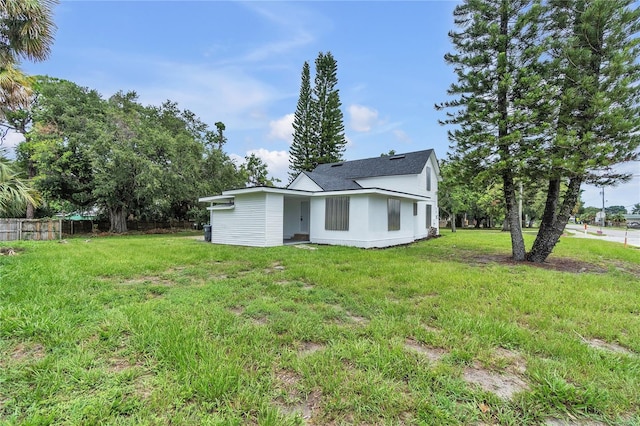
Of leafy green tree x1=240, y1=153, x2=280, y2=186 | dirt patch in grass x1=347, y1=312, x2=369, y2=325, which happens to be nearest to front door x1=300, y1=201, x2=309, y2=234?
dirt patch in grass x1=347, y1=312, x2=369, y2=325

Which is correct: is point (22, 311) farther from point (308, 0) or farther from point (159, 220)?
point (159, 220)

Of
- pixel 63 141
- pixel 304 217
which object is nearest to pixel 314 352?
pixel 304 217

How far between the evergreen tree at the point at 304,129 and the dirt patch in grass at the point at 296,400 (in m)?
28.8

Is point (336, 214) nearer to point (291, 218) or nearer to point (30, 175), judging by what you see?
point (291, 218)

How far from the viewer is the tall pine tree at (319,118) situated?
96.7ft

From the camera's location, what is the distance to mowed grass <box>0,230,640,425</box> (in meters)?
1.90

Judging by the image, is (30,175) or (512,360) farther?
(30,175)

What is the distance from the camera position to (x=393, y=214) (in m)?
12.6

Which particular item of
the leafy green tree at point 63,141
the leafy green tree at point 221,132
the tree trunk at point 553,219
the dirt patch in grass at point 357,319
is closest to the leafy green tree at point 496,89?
the tree trunk at point 553,219

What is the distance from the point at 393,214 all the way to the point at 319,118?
20.5m

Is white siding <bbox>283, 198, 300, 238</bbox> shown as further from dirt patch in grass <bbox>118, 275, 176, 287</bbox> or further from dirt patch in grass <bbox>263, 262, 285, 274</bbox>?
dirt patch in grass <bbox>118, 275, 176, 287</bbox>

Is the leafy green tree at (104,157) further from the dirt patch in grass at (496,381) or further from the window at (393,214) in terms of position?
the dirt patch in grass at (496,381)

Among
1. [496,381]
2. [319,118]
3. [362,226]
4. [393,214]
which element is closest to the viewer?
[496,381]

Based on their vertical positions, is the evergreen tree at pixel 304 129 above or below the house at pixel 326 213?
above
